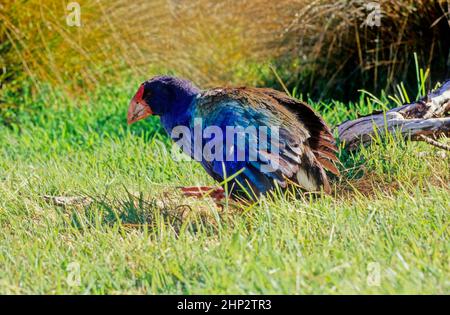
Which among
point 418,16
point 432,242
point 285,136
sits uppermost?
point 418,16

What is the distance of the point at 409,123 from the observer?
4270mm

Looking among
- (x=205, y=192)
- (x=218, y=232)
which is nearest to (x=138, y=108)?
(x=205, y=192)

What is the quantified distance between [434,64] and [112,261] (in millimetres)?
3789

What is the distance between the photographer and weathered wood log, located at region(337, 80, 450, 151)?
13.9 ft

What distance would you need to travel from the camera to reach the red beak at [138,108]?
4141 mm

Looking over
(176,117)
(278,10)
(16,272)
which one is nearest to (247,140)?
(176,117)

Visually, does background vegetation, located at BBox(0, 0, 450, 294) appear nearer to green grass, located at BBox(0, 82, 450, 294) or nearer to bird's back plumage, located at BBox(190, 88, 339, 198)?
green grass, located at BBox(0, 82, 450, 294)

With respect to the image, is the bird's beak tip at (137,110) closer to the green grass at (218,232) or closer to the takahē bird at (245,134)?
the takahē bird at (245,134)

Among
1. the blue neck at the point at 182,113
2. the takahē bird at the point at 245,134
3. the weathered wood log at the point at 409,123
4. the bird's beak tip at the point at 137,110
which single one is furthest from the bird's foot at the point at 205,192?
the weathered wood log at the point at 409,123

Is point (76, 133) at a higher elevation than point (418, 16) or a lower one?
lower

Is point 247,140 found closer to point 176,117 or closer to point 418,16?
point 176,117

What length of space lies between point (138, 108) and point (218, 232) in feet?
3.17

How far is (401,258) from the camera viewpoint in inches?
111

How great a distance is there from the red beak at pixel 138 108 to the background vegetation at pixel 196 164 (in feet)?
1.13
